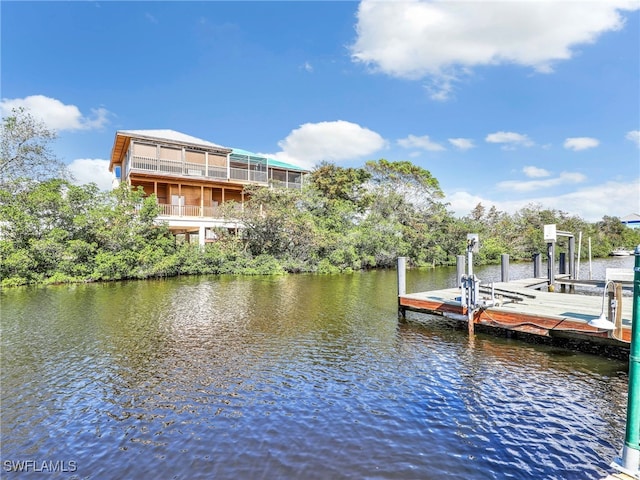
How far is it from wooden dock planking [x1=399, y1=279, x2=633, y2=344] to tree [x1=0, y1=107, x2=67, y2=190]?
2220 centimetres

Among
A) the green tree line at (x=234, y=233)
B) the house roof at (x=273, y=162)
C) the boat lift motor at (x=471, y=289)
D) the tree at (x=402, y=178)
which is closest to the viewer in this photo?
the boat lift motor at (x=471, y=289)

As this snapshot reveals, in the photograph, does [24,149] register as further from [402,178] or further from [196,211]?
[402,178]

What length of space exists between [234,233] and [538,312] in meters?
20.4

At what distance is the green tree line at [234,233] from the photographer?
59.8ft

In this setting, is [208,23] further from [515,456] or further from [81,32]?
[515,456]

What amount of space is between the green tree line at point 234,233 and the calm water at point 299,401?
30.0 ft

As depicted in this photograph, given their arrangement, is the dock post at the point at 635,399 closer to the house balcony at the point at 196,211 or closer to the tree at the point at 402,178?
the house balcony at the point at 196,211

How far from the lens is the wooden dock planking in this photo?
7.36 meters

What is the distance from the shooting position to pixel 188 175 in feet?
81.3

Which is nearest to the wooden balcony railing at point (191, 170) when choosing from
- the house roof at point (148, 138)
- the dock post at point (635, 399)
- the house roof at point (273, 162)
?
the house roof at point (148, 138)

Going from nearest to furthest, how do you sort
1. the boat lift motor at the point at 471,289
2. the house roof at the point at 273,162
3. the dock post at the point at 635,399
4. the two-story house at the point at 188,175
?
the dock post at the point at 635,399, the boat lift motor at the point at 471,289, the two-story house at the point at 188,175, the house roof at the point at 273,162

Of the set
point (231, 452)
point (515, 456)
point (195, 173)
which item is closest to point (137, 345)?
point (231, 452)

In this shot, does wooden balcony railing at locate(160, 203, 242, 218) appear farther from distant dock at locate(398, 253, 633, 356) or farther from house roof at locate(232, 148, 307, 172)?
distant dock at locate(398, 253, 633, 356)

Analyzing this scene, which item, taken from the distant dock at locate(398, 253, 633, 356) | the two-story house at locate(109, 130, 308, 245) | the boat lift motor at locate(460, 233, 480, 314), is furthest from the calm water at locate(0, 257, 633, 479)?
the two-story house at locate(109, 130, 308, 245)
